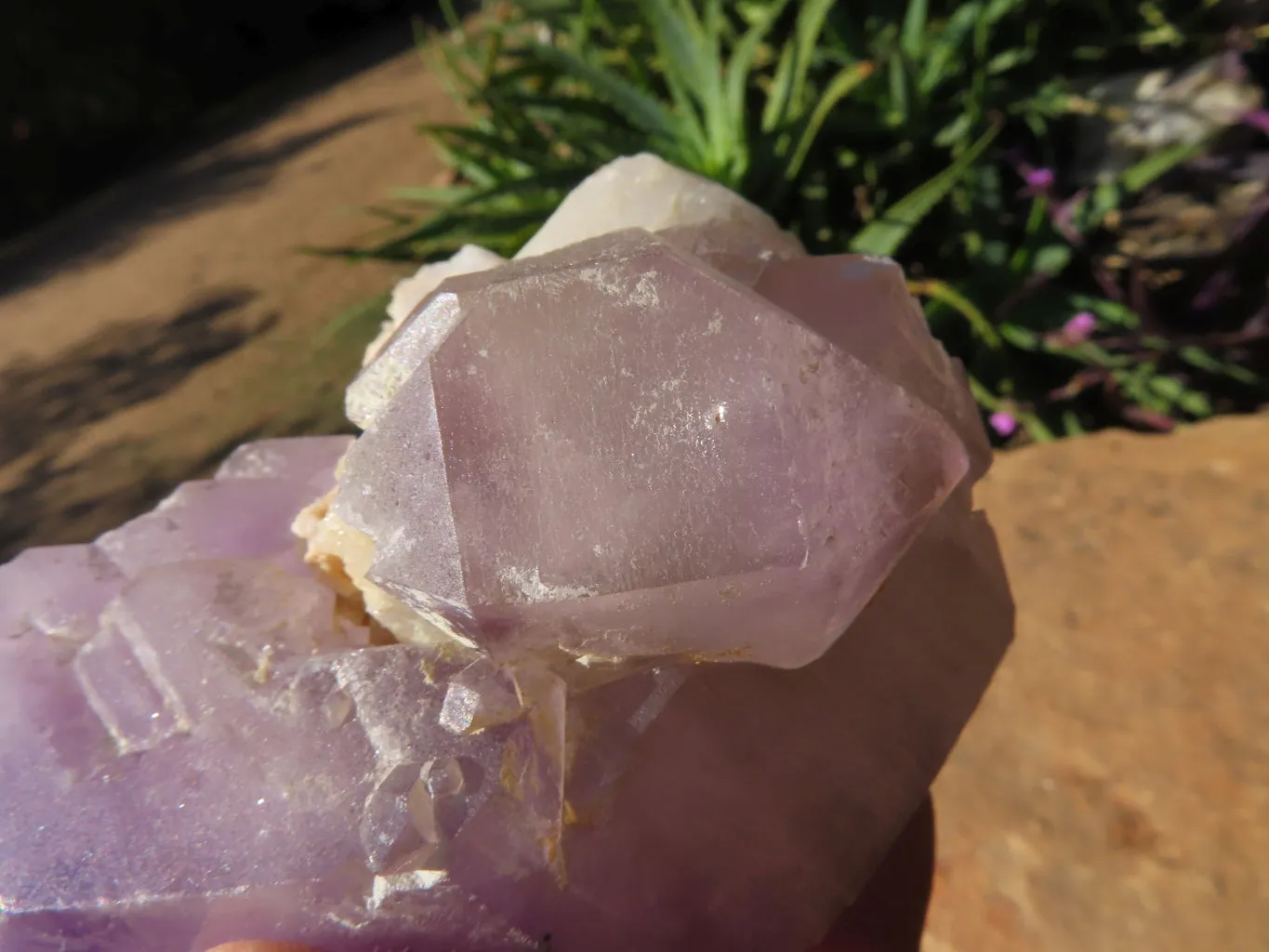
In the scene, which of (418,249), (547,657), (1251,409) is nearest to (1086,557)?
(1251,409)

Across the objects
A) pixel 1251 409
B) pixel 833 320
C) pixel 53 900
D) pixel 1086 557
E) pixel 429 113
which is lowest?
pixel 1251 409

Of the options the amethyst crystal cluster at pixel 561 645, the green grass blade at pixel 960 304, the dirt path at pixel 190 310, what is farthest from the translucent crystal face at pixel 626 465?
the dirt path at pixel 190 310

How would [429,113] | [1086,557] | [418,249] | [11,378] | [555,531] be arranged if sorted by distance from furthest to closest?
[429,113]
[11,378]
[418,249]
[1086,557]
[555,531]

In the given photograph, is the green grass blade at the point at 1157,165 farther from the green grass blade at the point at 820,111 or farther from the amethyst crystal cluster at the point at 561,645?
the amethyst crystal cluster at the point at 561,645

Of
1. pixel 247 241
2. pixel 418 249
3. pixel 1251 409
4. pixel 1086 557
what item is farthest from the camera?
pixel 247 241

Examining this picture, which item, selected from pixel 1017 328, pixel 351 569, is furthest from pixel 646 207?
pixel 1017 328

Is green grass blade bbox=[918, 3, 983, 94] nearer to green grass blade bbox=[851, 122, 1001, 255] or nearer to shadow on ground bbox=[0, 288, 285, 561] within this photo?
green grass blade bbox=[851, 122, 1001, 255]

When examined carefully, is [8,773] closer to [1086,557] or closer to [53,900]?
[53,900]
